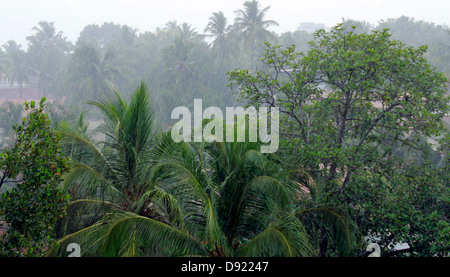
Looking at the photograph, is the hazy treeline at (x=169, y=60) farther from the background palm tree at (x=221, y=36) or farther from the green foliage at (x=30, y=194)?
the green foliage at (x=30, y=194)

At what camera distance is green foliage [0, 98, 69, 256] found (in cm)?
361

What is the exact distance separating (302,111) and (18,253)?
5023 millimetres

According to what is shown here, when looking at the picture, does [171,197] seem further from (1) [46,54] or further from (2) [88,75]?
(1) [46,54]

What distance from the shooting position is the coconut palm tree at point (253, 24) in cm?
3538

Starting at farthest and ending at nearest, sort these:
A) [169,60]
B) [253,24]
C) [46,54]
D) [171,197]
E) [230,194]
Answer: [46,54] < [253,24] < [169,60] < [230,194] < [171,197]

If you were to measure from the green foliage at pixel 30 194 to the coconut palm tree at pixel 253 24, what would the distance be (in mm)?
32700

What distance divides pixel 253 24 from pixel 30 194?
34881 mm

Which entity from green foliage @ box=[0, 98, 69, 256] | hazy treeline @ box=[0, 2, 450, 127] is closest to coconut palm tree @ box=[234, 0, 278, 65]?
hazy treeline @ box=[0, 2, 450, 127]

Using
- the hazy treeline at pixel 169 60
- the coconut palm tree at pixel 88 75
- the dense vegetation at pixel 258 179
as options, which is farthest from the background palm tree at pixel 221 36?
the dense vegetation at pixel 258 179

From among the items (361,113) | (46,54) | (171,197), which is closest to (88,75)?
(46,54)

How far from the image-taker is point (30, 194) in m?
3.72

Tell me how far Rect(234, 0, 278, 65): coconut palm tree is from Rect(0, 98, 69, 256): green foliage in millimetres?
32700
